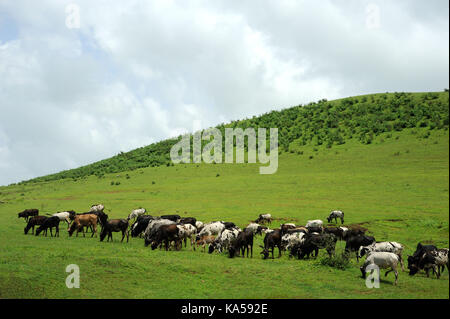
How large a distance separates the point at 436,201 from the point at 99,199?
37198mm

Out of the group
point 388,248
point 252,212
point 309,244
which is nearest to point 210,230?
point 309,244

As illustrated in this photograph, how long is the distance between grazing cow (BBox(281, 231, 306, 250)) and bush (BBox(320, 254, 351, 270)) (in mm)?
3078

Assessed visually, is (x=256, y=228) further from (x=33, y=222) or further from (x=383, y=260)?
(x=33, y=222)

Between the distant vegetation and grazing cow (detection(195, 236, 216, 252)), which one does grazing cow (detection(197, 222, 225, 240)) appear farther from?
the distant vegetation

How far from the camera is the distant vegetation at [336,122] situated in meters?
63.3

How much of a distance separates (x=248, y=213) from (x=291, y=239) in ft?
43.7

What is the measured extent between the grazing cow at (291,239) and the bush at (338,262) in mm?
3078

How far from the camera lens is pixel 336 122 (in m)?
73.7

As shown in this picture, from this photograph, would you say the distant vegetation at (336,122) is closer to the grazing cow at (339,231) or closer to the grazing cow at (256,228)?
the grazing cow at (256,228)

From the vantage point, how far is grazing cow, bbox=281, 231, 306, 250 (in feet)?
71.9

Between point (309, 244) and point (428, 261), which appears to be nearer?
point (428, 261)

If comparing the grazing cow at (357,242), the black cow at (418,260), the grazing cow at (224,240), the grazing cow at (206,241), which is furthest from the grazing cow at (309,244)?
the grazing cow at (206,241)

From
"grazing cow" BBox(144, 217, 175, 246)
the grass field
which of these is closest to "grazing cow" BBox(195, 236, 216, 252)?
the grass field
